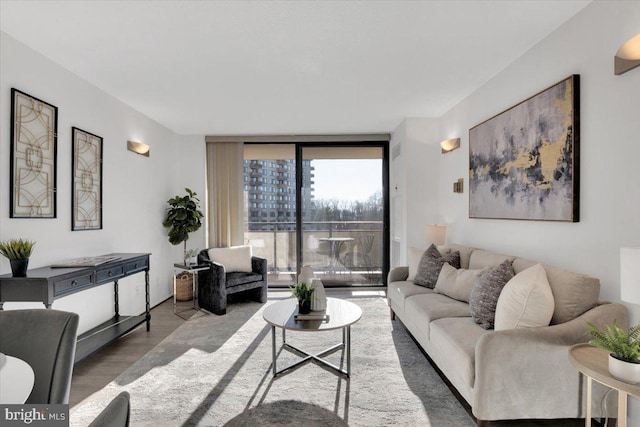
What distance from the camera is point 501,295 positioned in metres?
2.15

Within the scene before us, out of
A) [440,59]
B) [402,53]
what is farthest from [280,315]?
[440,59]

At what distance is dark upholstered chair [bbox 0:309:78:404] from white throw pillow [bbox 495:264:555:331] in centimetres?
224

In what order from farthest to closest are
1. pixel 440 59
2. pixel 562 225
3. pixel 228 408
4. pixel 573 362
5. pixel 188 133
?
pixel 188 133 → pixel 440 59 → pixel 562 225 → pixel 228 408 → pixel 573 362

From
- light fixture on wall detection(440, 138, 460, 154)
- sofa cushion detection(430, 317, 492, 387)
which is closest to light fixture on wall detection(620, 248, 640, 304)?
sofa cushion detection(430, 317, 492, 387)

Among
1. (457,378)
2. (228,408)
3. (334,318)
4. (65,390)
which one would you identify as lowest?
(228,408)

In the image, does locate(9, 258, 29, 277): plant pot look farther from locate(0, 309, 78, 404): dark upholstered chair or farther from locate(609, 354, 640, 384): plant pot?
locate(609, 354, 640, 384): plant pot

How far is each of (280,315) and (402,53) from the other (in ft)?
7.85

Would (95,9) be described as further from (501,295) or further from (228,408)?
(501,295)

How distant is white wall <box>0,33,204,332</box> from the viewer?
251cm

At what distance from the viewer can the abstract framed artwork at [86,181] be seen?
3098mm

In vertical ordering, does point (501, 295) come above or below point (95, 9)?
Answer: below

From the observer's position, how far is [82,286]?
2.64 m

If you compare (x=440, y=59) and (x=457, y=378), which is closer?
(x=457, y=378)

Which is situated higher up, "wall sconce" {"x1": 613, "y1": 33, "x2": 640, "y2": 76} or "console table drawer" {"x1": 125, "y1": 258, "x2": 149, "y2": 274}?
"wall sconce" {"x1": 613, "y1": 33, "x2": 640, "y2": 76}
